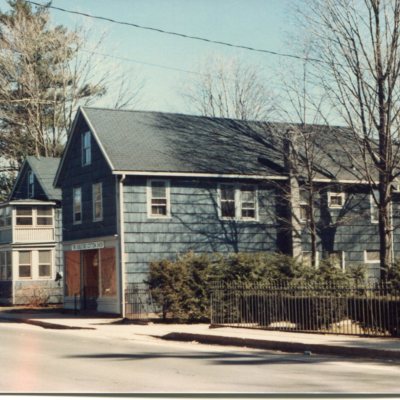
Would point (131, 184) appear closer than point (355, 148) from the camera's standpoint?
Yes

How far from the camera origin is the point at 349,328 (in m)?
22.5

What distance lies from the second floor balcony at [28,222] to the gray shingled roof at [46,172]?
861 millimetres

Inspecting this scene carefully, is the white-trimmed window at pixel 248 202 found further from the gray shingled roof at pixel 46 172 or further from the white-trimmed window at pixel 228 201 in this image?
the gray shingled roof at pixel 46 172

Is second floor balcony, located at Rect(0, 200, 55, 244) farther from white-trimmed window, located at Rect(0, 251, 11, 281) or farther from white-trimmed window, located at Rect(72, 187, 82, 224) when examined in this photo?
white-trimmed window, located at Rect(72, 187, 82, 224)

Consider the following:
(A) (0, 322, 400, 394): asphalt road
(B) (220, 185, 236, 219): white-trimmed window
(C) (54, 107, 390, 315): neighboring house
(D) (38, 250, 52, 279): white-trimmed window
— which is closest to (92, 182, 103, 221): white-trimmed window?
(C) (54, 107, 390, 315): neighboring house

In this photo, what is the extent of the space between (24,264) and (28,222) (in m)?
2.33

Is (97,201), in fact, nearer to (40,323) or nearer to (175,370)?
(40,323)

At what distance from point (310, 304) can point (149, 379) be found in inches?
413

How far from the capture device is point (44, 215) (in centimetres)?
4584

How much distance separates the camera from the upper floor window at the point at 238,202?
34781mm

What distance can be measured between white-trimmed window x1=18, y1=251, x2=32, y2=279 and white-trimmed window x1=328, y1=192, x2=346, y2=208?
17.0 metres

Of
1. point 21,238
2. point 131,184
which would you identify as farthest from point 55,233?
point 131,184

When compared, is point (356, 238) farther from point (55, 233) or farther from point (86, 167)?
point (55, 233)

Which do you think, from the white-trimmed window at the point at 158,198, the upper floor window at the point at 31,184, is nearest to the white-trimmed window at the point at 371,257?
the white-trimmed window at the point at 158,198
